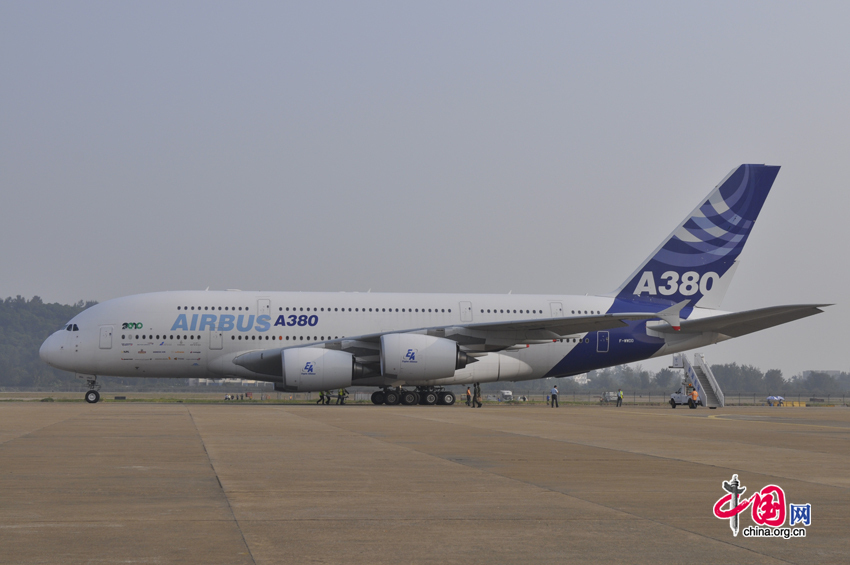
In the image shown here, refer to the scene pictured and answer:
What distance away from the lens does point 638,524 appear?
20.1ft

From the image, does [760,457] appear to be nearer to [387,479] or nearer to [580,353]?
[387,479]

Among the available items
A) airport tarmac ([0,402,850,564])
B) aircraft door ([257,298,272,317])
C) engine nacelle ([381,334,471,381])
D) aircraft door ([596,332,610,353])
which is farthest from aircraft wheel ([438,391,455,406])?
airport tarmac ([0,402,850,564])

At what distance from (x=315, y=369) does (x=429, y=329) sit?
14.1 ft

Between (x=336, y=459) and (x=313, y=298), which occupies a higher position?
(x=313, y=298)

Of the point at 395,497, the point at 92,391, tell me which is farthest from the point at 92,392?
the point at 395,497

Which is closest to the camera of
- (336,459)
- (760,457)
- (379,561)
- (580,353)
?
(379,561)

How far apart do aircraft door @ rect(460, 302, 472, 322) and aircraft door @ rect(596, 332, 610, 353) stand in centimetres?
493

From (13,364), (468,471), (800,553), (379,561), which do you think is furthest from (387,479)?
(13,364)

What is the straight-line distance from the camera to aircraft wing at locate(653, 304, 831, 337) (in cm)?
2659

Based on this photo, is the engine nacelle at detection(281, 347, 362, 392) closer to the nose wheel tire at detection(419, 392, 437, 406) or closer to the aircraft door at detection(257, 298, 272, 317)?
the aircraft door at detection(257, 298, 272, 317)

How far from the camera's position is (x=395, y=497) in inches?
288

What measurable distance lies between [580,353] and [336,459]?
73.0 ft

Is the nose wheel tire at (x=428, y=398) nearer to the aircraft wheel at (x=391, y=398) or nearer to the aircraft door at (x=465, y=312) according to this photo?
the aircraft wheel at (x=391, y=398)

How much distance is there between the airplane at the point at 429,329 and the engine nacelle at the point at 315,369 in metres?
0.03
